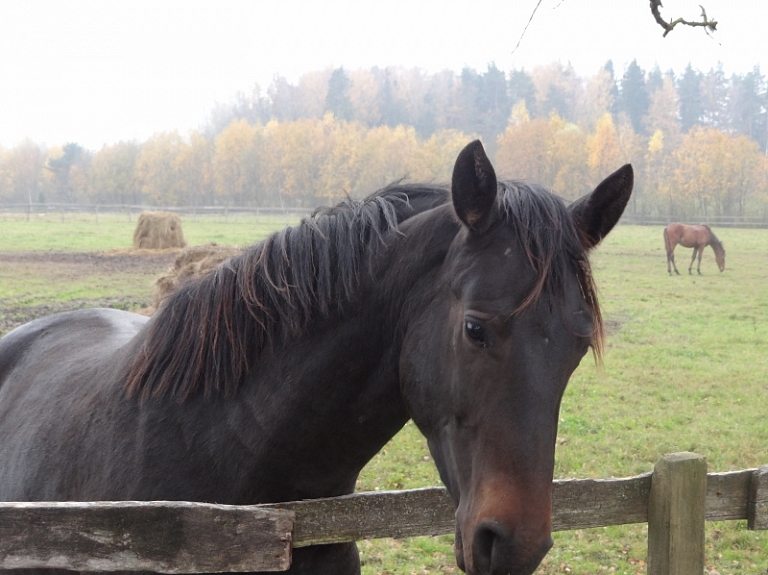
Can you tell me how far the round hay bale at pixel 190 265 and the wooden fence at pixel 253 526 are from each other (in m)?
7.30

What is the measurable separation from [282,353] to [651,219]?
4886 centimetres

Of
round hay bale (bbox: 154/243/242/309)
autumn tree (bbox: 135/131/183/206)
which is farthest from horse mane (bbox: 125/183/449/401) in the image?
autumn tree (bbox: 135/131/183/206)

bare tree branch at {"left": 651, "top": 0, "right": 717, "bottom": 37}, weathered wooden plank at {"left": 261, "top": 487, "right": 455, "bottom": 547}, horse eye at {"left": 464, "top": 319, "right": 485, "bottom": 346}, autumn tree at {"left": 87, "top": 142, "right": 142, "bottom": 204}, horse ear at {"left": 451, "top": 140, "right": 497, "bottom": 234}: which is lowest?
weathered wooden plank at {"left": 261, "top": 487, "right": 455, "bottom": 547}

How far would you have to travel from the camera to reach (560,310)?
1.74 metres

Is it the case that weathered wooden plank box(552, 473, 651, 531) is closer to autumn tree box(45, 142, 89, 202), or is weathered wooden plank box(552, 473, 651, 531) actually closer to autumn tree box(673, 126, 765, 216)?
autumn tree box(673, 126, 765, 216)

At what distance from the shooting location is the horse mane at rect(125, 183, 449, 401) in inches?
82.2

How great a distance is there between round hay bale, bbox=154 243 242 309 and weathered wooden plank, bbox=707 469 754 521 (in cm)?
761

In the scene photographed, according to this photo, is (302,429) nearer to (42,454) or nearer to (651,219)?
(42,454)

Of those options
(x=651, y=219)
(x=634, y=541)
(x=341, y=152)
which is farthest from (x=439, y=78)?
(x=634, y=541)

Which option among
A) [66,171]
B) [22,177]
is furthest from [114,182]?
[22,177]

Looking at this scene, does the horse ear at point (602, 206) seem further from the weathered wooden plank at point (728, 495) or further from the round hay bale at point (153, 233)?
the round hay bale at point (153, 233)

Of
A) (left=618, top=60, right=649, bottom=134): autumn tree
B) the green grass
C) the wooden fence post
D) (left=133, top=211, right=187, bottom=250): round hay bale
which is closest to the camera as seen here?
the wooden fence post

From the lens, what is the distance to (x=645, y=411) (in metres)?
8.05

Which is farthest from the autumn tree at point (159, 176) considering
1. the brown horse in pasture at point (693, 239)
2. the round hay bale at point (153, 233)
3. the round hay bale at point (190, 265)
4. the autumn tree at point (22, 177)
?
the round hay bale at point (190, 265)
